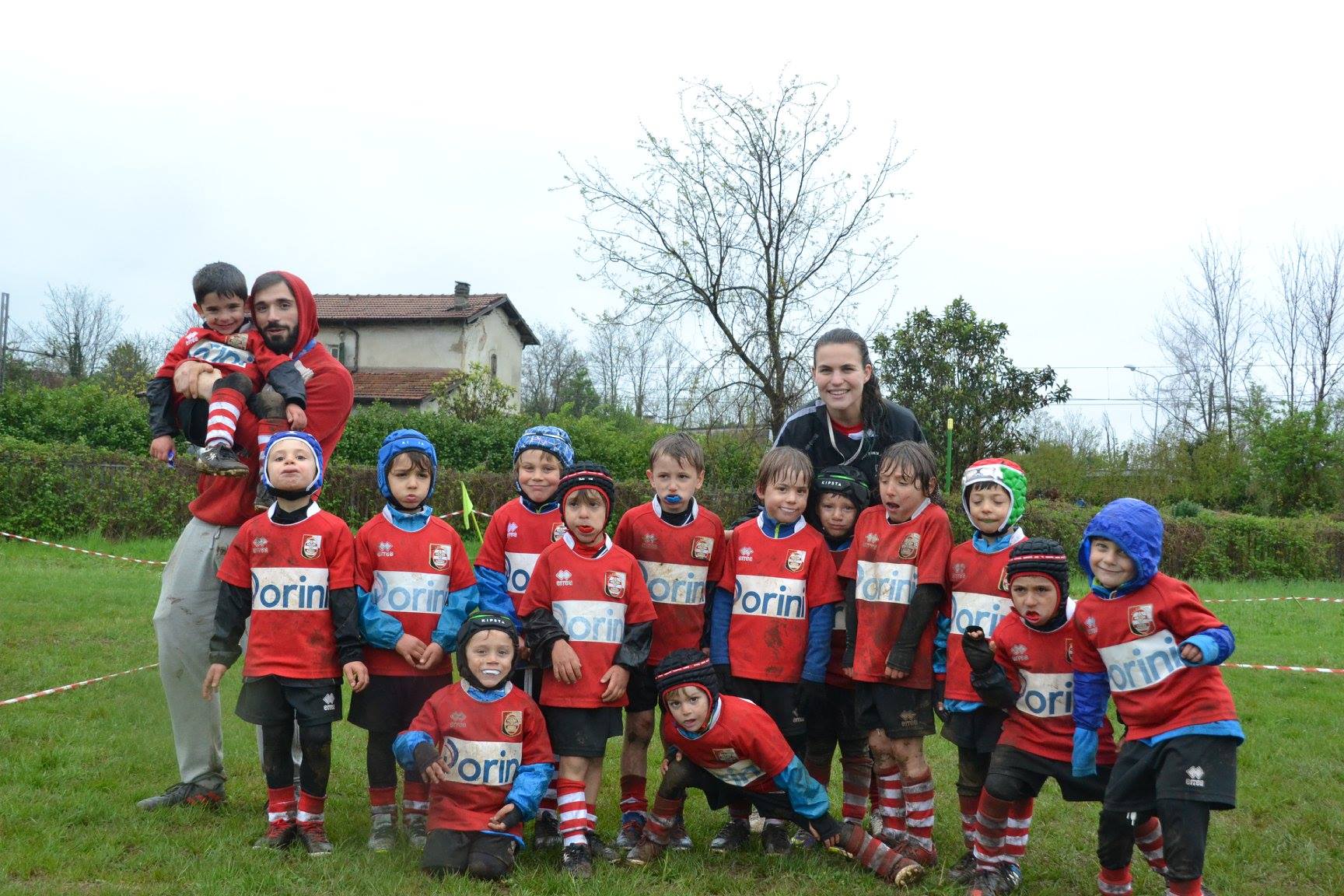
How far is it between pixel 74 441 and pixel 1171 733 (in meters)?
19.9

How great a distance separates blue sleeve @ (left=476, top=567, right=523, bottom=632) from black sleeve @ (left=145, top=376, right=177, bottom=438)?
5.34ft

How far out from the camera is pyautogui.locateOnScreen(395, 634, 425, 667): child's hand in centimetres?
454

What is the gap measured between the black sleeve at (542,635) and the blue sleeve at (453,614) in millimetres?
295

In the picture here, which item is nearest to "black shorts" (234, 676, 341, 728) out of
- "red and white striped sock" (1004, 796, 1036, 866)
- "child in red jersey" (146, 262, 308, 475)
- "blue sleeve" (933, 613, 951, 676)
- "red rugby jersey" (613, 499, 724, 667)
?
"child in red jersey" (146, 262, 308, 475)

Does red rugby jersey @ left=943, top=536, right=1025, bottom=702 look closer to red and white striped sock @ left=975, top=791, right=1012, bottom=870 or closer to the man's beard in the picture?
red and white striped sock @ left=975, top=791, right=1012, bottom=870

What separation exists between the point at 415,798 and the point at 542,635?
1.02 meters

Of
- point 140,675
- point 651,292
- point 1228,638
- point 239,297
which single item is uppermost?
point 651,292

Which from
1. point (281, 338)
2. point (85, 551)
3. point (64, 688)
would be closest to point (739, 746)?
point (281, 338)

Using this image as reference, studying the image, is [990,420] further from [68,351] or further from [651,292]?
[68,351]

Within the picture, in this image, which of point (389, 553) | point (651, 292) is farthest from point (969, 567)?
point (651, 292)

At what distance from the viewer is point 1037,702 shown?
4.25 m

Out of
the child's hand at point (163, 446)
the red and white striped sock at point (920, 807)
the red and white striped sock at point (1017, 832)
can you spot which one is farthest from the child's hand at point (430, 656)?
the red and white striped sock at point (1017, 832)

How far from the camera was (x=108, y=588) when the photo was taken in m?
10.9

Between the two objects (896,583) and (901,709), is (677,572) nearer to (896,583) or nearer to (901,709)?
(896,583)
